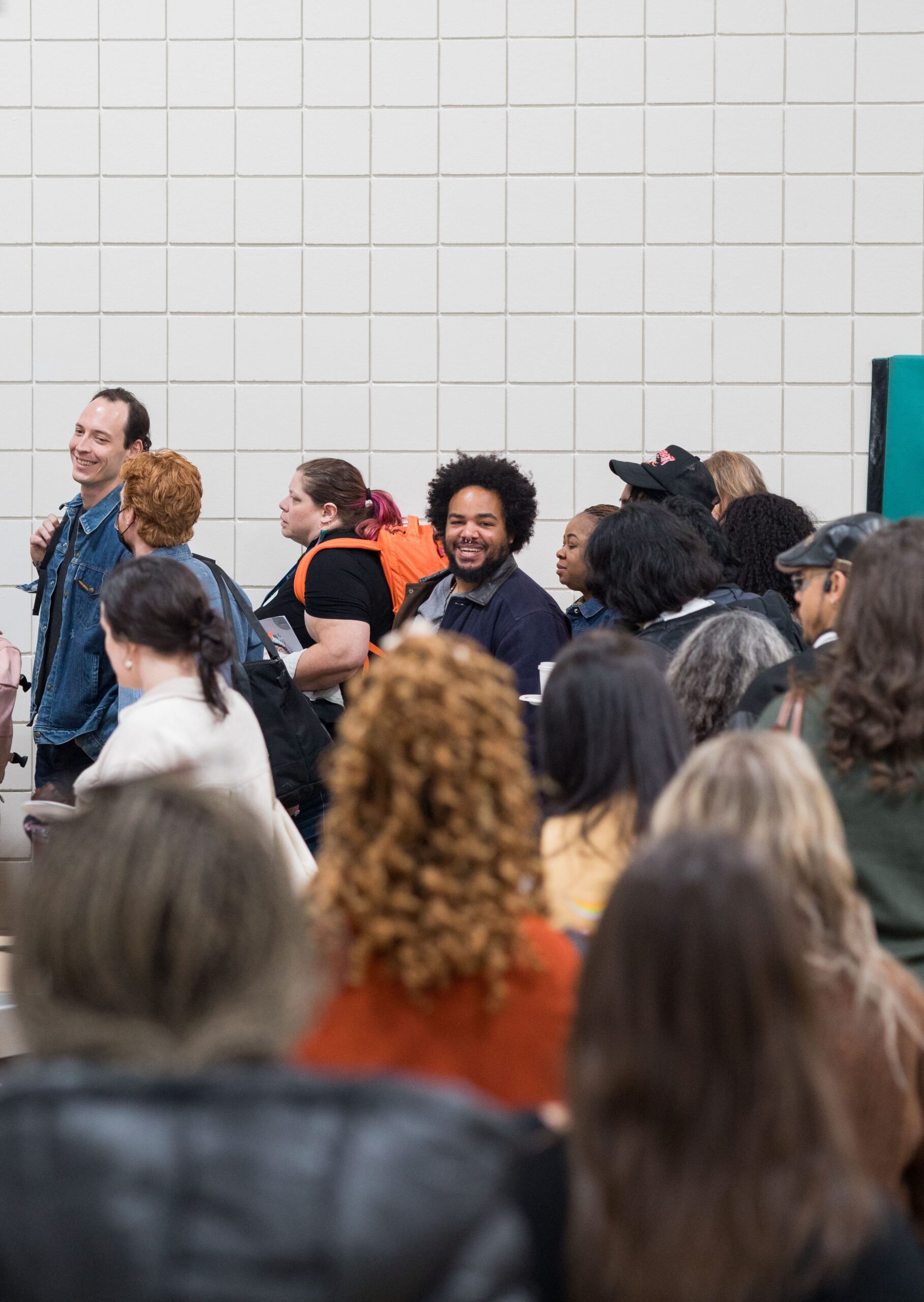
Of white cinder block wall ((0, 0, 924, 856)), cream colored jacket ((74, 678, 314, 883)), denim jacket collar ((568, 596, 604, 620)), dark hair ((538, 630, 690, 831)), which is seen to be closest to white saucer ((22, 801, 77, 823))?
cream colored jacket ((74, 678, 314, 883))

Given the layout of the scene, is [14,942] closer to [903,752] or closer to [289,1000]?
[289,1000]

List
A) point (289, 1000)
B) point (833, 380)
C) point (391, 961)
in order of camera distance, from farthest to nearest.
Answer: point (833, 380) < point (391, 961) < point (289, 1000)

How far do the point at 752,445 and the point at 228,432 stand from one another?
72.3 inches

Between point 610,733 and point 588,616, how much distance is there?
92.1 inches

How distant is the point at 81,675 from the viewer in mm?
3348

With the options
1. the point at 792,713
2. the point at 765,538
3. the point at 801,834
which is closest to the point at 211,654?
the point at 792,713

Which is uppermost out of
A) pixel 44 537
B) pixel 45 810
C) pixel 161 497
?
pixel 161 497

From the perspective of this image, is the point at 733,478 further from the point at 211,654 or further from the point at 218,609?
the point at 211,654

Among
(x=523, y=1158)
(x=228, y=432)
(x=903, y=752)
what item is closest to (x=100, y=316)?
(x=228, y=432)

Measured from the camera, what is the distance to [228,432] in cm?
475

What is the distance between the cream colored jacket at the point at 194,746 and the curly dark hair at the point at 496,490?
1401 mm

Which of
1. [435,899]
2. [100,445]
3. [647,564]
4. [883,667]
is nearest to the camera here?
[435,899]

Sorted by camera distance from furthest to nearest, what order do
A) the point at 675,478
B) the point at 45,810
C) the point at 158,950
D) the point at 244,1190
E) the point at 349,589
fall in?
the point at 675,478
the point at 349,589
the point at 45,810
the point at 158,950
the point at 244,1190

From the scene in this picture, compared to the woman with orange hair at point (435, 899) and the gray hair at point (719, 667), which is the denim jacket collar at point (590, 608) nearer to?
the gray hair at point (719, 667)
